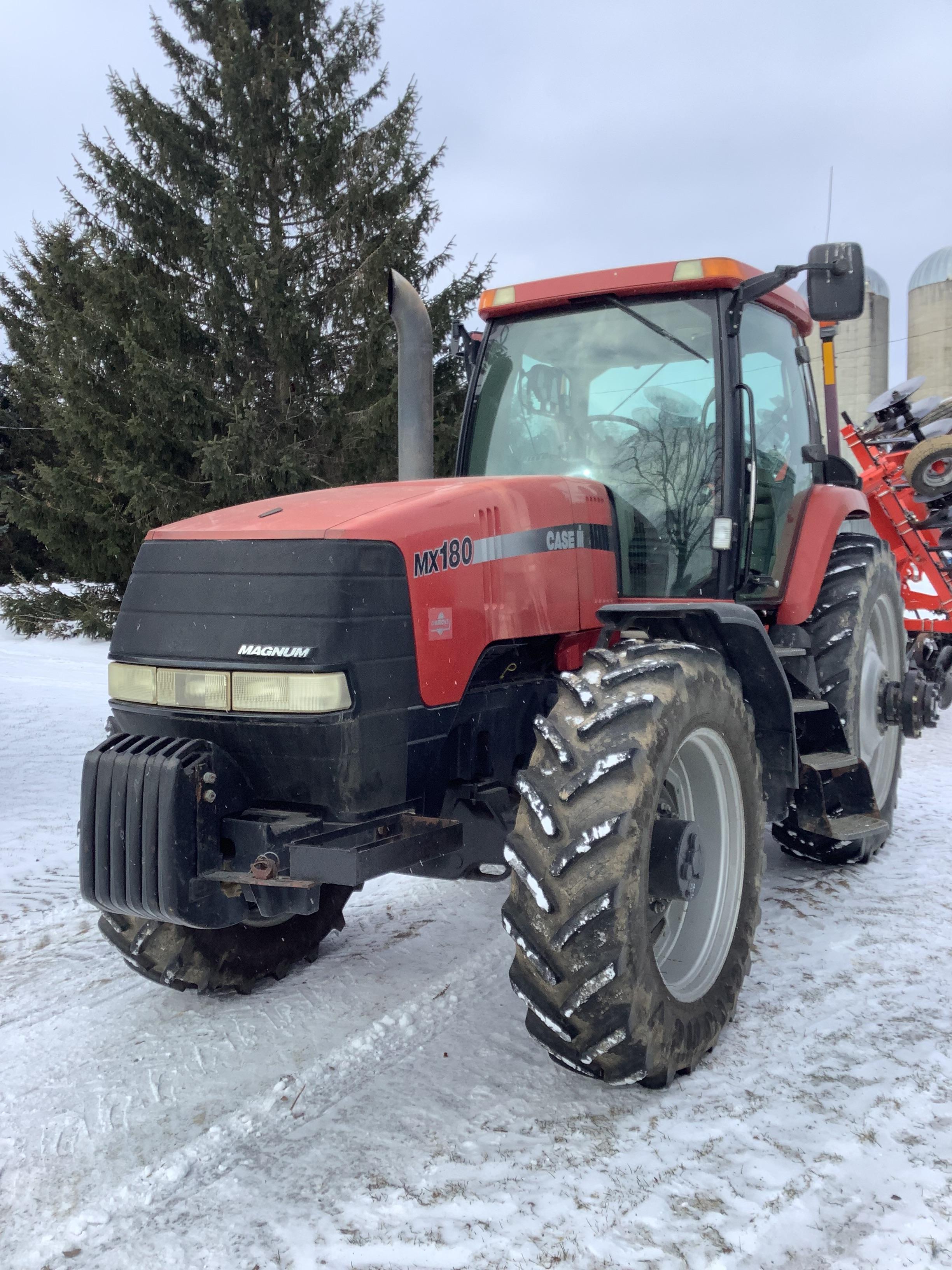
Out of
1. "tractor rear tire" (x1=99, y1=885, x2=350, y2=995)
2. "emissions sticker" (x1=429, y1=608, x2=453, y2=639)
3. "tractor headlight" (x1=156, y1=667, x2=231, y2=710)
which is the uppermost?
"emissions sticker" (x1=429, y1=608, x2=453, y2=639)

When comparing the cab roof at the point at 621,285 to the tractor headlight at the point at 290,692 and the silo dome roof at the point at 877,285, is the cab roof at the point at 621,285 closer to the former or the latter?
the tractor headlight at the point at 290,692

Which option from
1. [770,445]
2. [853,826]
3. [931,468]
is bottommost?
[853,826]

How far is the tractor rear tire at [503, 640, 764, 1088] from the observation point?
248cm

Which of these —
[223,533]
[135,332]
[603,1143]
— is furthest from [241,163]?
[603,1143]

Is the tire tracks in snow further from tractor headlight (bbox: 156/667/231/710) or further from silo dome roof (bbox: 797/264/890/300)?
silo dome roof (bbox: 797/264/890/300)

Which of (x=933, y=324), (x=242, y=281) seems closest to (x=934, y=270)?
(x=933, y=324)

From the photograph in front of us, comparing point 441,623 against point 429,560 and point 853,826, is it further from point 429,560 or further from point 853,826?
point 853,826

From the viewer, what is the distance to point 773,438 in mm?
4035

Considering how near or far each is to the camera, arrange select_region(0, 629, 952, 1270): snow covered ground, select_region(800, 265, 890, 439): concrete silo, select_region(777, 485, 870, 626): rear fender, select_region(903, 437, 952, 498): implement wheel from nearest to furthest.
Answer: select_region(0, 629, 952, 1270): snow covered ground < select_region(777, 485, 870, 626): rear fender < select_region(903, 437, 952, 498): implement wheel < select_region(800, 265, 890, 439): concrete silo

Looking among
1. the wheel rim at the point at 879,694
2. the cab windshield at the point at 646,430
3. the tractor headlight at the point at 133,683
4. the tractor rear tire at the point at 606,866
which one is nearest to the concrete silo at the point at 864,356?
the wheel rim at the point at 879,694

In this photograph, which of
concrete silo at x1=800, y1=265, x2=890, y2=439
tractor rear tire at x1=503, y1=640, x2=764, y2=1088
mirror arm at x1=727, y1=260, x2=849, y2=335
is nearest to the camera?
tractor rear tire at x1=503, y1=640, x2=764, y2=1088

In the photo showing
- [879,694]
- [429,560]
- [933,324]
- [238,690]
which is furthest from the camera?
[933,324]

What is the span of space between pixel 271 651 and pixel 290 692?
0.11m

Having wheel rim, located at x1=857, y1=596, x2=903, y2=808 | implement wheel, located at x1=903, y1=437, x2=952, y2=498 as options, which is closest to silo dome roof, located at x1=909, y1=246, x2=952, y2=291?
implement wheel, located at x1=903, y1=437, x2=952, y2=498
